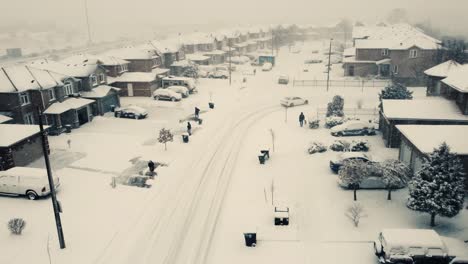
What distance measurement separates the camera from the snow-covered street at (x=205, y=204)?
2012 cm

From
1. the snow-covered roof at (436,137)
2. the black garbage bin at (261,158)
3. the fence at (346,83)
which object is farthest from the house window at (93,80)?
the snow-covered roof at (436,137)

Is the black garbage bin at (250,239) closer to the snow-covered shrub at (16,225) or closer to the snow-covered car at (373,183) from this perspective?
the snow-covered car at (373,183)

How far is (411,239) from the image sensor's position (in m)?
18.3

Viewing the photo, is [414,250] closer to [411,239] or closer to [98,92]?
[411,239]

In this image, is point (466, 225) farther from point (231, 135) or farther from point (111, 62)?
point (111, 62)

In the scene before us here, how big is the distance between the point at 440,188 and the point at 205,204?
555 inches

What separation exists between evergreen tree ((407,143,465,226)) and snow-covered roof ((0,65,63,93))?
37123 millimetres

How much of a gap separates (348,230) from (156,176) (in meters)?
15.1

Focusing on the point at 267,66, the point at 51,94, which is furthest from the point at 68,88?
the point at 267,66

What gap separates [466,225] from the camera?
21.7m

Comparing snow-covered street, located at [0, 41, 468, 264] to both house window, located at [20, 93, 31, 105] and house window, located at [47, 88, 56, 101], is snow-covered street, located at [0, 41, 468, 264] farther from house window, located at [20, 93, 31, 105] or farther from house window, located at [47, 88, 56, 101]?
house window, located at [20, 93, 31, 105]

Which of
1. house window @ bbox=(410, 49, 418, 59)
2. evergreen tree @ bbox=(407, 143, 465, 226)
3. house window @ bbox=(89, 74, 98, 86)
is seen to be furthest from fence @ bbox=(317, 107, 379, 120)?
house window @ bbox=(89, 74, 98, 86)

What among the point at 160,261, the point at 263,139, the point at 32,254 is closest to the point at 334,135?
the point at 263,139

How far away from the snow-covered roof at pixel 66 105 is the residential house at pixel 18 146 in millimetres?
7322
